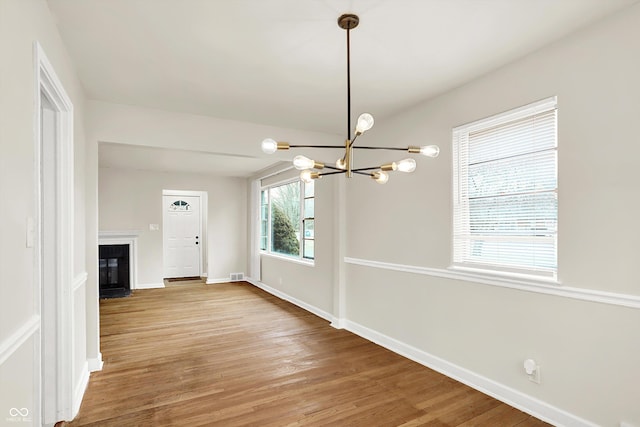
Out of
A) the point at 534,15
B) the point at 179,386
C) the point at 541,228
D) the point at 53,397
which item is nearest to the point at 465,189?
the point at 541,228

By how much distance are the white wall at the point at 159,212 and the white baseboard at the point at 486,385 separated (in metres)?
4.85

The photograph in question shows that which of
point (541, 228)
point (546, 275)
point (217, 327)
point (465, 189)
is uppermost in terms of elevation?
point (465, 189)

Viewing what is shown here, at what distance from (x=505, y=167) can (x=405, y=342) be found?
2012mm

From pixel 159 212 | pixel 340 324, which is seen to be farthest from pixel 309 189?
pixel 159 212

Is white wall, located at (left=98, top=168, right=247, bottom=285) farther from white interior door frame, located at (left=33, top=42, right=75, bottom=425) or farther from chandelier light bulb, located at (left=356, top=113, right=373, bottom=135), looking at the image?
chandelier light bulb, located at (left=356, top=113, right=373, bottom=135)

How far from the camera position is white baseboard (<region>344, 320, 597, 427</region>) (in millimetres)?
2371

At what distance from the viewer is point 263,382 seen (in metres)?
3.04

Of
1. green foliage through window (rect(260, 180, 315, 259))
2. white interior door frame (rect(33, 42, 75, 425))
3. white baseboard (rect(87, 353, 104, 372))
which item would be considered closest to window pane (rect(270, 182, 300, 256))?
green foliage through window (rect(260, 180, 315, 259))

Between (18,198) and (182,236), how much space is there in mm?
7546

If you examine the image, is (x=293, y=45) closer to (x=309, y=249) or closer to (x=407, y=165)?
(x=407, y=165)

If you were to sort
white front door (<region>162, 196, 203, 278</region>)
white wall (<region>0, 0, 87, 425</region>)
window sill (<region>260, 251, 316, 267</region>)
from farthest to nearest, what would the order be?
white front door (<region>162, 196, 203, 278</region>) → window sill (<region>260, 251, 316, 267</region>) → white wall (<region>0, 0, 87, 425</region>)

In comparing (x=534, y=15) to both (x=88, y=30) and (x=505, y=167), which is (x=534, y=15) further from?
(x=88, y=30)

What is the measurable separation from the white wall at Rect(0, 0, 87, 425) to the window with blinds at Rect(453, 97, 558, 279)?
2.98 m

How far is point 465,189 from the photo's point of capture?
10.3 feet
